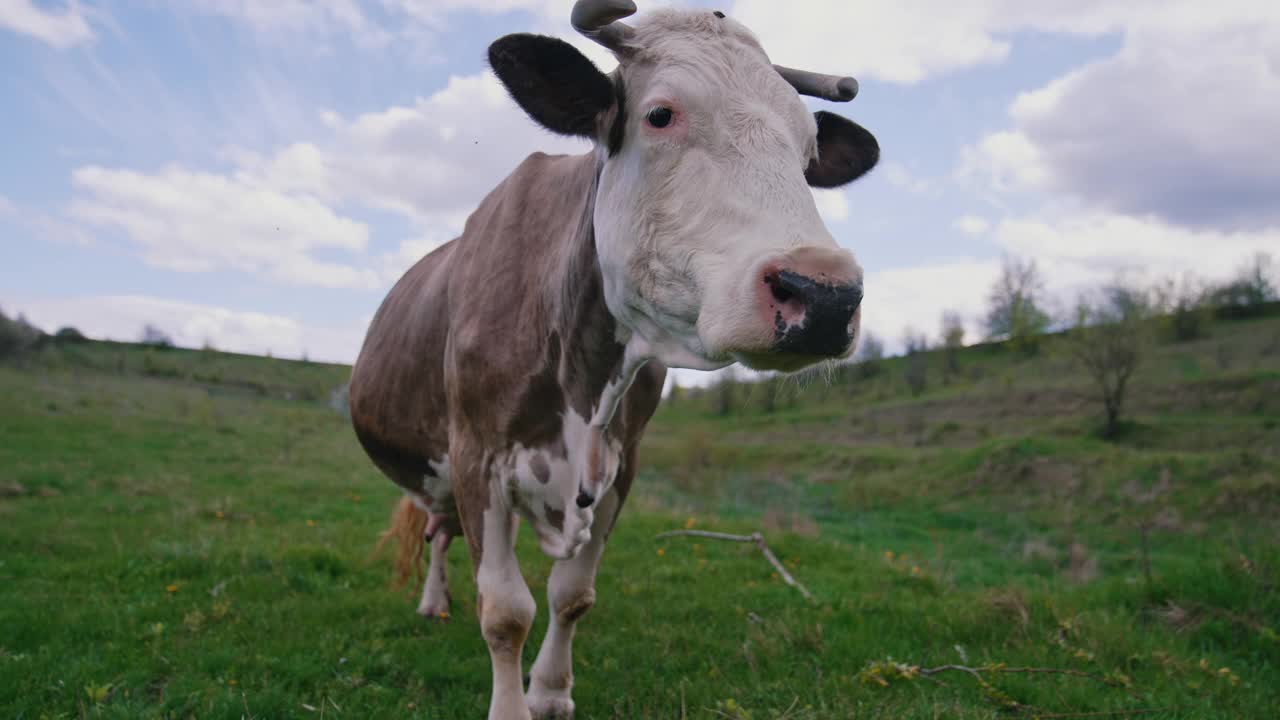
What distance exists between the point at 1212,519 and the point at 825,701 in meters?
15.9

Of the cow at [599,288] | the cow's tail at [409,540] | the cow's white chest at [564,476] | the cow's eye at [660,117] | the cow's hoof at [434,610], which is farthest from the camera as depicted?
the cow's tail at [409,540]

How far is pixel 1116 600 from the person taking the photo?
224 inches

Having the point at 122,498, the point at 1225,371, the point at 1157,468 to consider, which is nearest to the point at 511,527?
the point at 122,498

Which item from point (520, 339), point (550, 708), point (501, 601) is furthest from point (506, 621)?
point (520, 339)

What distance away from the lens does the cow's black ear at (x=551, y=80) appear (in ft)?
8.12

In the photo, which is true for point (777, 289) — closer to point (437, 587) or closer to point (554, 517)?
point (554, 517)

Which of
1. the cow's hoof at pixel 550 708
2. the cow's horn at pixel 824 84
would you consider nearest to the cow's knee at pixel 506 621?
the cow's hoof at pixel 550 708

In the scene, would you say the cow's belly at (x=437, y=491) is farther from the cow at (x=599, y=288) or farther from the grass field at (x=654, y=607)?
the grass field at (x=654, y=607)

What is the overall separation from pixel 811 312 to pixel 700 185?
1.92 feet

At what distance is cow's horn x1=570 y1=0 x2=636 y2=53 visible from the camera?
2.47 metres

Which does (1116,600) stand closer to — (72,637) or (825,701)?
(825,701)

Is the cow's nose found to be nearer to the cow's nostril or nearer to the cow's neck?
the cow's nostril

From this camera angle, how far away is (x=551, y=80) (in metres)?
2.52

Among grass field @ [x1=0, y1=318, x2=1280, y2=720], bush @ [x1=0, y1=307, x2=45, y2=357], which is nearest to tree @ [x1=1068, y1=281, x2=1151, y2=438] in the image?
grass field @ [x1=0, y1=318, x2=1280, y2=720]
